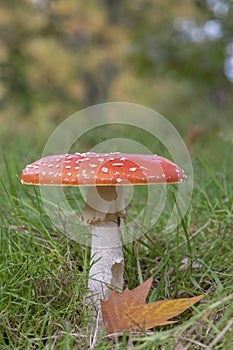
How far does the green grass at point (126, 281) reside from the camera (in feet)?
4.28

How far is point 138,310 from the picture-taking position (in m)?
1.39

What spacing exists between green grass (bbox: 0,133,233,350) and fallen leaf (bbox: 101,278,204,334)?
0.04 m

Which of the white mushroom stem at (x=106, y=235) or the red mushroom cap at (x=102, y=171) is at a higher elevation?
the red mushroom cap at (x=102, y=171)

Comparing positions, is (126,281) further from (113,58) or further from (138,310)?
(113,58)

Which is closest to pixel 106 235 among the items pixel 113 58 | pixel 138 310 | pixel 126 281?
pixel 126 281

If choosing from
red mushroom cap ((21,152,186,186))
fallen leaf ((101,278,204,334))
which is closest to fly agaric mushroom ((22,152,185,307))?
red mushroom cap ((21,152,186,186))

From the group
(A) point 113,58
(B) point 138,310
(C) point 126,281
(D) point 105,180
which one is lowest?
(A) point 113,58

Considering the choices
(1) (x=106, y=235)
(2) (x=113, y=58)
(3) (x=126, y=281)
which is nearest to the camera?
(1) (x=106, y=235)

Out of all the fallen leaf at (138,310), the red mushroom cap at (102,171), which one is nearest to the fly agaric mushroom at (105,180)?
the red mushroom cap at (102,171)

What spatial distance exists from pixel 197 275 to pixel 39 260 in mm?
614

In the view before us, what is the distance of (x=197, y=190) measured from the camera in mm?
2424

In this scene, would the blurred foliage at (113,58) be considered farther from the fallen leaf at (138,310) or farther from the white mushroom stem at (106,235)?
the fallen leaf at (138,310)

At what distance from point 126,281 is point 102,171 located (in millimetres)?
651

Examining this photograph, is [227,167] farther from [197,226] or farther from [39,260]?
[39,260]
